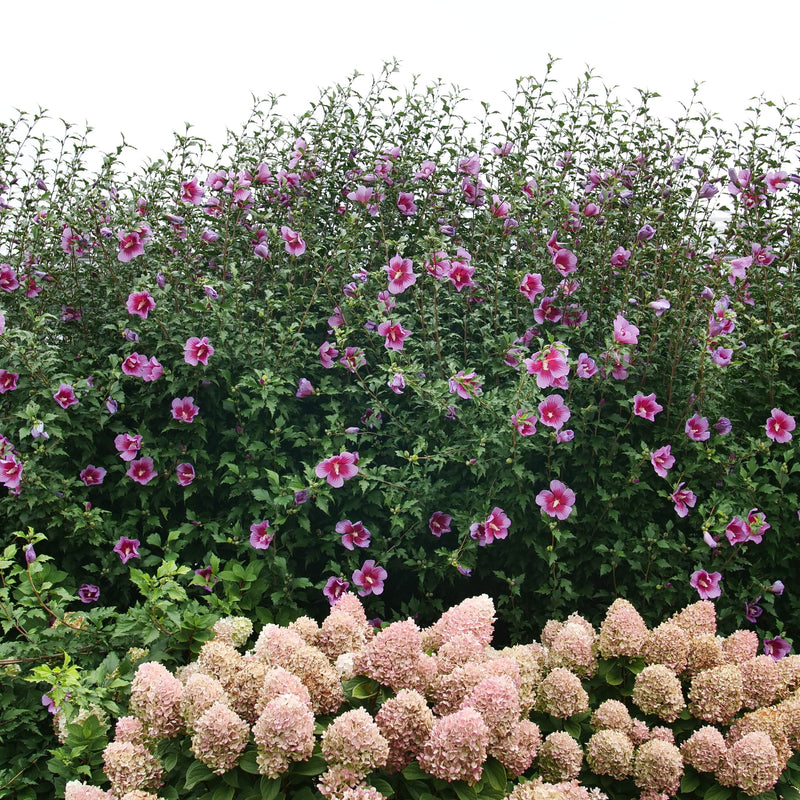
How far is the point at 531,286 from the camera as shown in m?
3.21

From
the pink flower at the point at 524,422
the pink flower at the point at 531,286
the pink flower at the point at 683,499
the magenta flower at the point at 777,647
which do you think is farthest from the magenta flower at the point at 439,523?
the magenta flower at the point at 777,647

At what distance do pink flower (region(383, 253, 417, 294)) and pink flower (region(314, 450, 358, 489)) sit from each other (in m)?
0.70

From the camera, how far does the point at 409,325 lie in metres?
3.39

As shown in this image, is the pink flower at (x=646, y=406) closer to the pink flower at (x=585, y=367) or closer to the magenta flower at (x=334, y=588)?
the pink flower at (x=585, y=367)

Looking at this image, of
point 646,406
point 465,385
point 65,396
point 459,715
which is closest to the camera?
point 459,715

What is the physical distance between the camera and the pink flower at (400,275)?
3.09 meters

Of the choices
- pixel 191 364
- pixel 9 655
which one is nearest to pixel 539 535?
pixel 191 364

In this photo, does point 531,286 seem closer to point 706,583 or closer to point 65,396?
point 706,583

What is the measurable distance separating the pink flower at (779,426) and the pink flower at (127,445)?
2.55m

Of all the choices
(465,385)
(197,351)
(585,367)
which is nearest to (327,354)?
(197,351)

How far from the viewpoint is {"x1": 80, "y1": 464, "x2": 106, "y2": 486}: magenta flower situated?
10.4 feet

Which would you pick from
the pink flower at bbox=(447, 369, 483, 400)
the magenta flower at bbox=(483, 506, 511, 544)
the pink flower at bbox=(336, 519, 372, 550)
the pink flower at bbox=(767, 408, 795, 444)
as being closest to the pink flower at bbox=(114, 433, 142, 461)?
the pink flower at bbox=(336, 519, 372, 550)

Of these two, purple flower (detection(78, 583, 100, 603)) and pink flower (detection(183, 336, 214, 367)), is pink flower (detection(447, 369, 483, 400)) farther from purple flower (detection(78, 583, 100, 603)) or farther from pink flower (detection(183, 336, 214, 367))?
purple flower (detection(78, 583, 100, 603))

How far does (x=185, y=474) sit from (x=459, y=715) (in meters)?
→ 1.82
